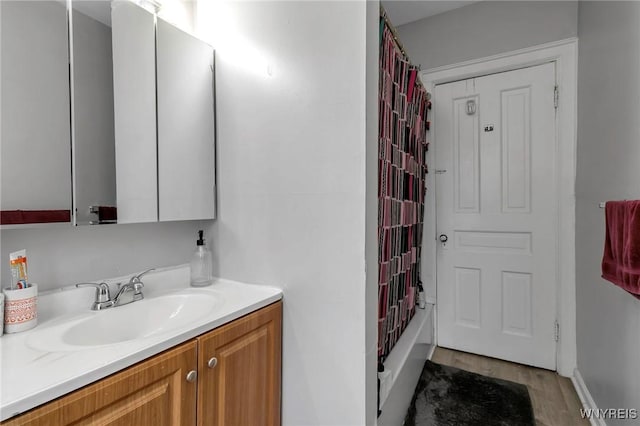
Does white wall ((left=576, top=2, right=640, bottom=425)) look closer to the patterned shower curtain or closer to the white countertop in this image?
the patterned shower curtain

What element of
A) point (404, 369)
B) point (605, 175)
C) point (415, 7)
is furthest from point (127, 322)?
point (415, 7)

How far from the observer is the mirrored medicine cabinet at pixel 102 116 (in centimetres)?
87

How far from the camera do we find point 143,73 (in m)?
1.10

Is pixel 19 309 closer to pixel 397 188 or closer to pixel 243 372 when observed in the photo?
pixel 243 372

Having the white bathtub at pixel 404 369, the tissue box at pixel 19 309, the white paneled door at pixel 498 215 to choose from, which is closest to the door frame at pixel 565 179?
the white paneled door at pixel 498 215

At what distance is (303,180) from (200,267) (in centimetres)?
61

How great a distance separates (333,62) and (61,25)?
2.84 ft

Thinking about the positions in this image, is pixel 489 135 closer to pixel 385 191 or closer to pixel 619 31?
pixel 619 31

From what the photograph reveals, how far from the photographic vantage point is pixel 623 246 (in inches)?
45.4

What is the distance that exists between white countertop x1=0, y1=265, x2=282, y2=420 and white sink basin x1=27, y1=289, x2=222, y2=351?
2 centimetres

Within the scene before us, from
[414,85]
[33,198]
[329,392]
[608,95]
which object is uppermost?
[414,85]

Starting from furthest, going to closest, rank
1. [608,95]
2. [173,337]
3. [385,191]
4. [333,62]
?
[608,95]
[385,191]
[333,62]
[173,337]

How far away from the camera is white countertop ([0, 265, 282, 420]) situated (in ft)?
1.84

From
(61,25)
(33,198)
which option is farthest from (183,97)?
(33,198)
